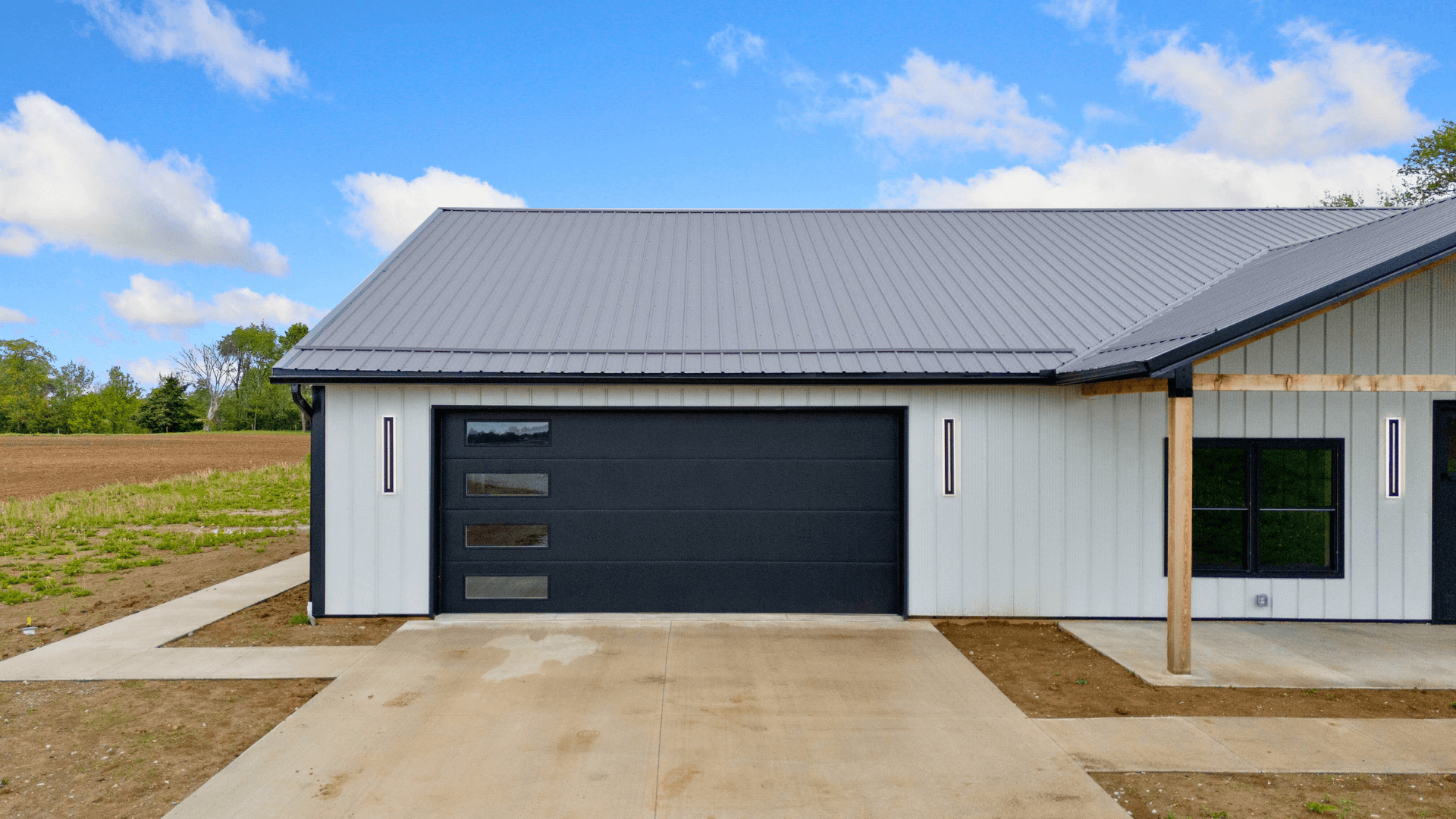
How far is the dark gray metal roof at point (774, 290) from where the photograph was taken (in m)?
7.20

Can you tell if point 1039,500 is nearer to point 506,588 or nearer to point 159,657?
point 506,588

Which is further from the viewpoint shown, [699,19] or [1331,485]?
[699,19]

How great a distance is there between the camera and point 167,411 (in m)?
57.1

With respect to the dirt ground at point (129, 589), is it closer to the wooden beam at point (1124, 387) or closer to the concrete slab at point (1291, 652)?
the concrete slab at point (1291, 652)

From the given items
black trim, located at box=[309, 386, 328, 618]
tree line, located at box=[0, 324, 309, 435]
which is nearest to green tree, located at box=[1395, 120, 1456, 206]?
black trim, located at box=[309, 386, 328, 618]

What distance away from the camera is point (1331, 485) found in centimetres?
726

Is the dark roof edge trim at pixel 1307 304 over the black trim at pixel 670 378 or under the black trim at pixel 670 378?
over

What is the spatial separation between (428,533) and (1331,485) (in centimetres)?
940

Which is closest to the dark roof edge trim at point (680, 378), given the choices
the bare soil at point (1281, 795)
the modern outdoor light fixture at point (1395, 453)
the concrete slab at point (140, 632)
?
the concrete slab at point (140, 632)

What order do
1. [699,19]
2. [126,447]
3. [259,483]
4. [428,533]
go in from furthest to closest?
[126,447], [259,483], [699,19], [428,533]

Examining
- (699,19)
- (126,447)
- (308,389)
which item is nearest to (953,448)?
(308,389)

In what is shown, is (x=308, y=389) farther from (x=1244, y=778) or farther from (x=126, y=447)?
(x=126, y=447)

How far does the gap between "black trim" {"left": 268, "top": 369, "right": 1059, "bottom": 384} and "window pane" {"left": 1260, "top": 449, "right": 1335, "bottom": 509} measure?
8.43 ft

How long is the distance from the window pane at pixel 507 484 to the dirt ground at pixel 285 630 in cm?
152
